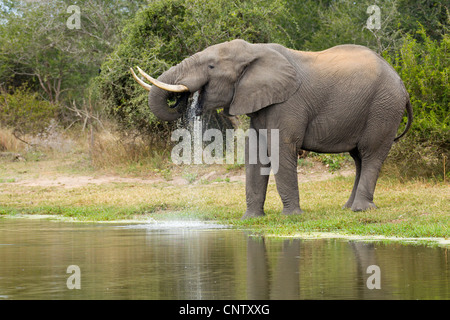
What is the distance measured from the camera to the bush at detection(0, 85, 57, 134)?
2730 centimetres

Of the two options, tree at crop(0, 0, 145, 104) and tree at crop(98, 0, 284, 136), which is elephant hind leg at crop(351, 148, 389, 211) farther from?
tree at crop(0, 0, 145, 104)

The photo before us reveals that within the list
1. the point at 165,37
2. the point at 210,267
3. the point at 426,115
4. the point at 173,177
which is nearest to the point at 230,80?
the point at 210,267

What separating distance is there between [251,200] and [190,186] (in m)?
6.08

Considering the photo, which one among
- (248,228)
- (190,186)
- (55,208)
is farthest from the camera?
(190,186)

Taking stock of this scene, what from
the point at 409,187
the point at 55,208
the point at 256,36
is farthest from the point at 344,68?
the point at 256,36

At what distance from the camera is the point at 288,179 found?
42.4ft

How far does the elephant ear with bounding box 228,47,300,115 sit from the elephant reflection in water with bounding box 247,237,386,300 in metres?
3.19

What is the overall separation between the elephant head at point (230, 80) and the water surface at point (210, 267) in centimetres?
213

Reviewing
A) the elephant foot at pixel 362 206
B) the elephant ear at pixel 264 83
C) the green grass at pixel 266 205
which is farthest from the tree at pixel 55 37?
the elephant foot at pixel 362 206

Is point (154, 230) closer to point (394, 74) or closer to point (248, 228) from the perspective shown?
point (248, 228)

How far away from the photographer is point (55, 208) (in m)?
15.8

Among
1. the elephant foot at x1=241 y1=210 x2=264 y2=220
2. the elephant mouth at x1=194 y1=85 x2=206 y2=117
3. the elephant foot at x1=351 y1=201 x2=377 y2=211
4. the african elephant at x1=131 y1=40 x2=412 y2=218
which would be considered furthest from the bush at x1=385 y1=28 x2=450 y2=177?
the elephant mouth at x1=194 y1=85 x2=206 y2=117
